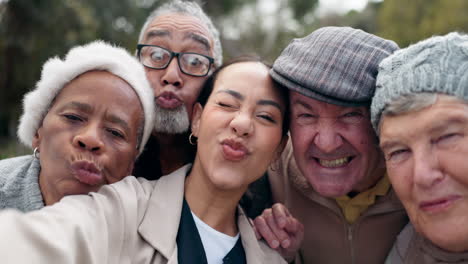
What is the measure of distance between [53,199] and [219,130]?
3.29 ft

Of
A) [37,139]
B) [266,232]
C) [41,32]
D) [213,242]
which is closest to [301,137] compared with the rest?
[266,232]

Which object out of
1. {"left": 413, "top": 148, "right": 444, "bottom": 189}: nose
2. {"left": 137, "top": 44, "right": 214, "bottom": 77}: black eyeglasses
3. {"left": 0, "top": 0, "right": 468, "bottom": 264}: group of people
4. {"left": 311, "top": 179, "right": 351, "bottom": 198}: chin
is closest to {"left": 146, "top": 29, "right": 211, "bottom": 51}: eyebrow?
{"left": 137, "top": 44, "right": 214, "bottom": 77}: black eyeglasses

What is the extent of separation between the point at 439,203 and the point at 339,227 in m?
1.09

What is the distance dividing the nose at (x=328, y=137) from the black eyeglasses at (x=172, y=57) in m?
1.11

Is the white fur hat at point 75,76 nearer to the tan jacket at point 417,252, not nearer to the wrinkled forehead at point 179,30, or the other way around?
the wrinkled forehead at point 179,30

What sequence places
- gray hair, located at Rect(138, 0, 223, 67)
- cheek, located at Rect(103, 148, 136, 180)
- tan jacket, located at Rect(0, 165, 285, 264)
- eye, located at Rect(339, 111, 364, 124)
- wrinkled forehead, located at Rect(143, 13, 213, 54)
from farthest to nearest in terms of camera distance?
→ gray hair, located at Rect(138, 0, 223, 67) < wrinkled forehead, located at Rect(143, 13, 213, 54) < eye, located at Rect(339, 111, 364, 124) < cheek, located at Rect(103, 148, 136, 180) < tan jacket, located at Rect(0, 165, 285, 264)

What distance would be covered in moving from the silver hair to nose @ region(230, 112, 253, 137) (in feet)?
2.46

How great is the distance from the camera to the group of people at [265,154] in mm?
1996

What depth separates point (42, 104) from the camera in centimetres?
248

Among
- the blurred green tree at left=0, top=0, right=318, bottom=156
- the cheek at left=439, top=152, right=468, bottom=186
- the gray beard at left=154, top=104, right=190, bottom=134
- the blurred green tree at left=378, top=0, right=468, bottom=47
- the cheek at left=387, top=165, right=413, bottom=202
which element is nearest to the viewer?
the cheek at left=439, top=152, right=468, bottom=186

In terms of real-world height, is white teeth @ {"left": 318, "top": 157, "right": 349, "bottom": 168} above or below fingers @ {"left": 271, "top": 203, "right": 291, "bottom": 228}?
above

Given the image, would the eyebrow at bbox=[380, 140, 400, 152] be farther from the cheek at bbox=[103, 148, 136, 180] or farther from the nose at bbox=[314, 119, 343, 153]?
the cheek at bbox=[103, 148, 136, 180]

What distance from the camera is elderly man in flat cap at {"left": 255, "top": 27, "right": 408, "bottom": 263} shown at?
98.8 inches

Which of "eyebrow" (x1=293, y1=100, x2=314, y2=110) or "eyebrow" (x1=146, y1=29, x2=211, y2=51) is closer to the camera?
"eyebrow" (x1=293, y1=100, x2=314, y2=110)
